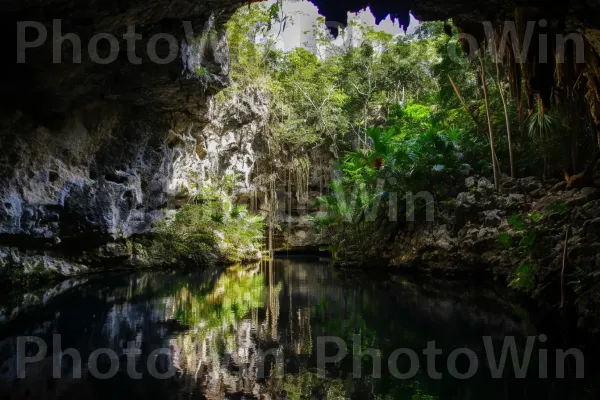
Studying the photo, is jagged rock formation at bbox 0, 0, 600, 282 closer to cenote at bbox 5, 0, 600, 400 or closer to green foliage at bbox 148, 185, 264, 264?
cenote at bbox 5, 0, 600, 400

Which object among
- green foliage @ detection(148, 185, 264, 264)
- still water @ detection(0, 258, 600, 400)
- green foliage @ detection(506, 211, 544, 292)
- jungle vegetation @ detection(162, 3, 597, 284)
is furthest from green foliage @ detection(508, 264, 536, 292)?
green foliage @ detection(148, 185, 264, 264)

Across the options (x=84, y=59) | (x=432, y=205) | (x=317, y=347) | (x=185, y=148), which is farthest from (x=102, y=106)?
(x=317, y=347)

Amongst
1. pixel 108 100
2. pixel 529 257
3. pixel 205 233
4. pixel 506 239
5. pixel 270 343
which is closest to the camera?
pixel 270 343

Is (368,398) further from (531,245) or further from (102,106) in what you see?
(102,106)

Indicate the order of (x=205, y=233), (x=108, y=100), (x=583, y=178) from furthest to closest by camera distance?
1. (x=205, y=233)
2. (x=108, y=100)
3. (x=583, y=178)

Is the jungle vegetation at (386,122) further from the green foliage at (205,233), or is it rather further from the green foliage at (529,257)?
the green foliage at (205,233)

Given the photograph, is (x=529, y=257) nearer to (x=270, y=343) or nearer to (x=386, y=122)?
(x=270, y=343)

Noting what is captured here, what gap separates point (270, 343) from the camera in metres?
4.35

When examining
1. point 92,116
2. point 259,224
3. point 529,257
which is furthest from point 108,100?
point 529,257

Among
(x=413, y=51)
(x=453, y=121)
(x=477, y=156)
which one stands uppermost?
(x=413, y=51)

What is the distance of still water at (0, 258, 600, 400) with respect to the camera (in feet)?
10.1

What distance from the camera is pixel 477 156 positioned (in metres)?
11.6

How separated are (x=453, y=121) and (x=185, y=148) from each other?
342 inches

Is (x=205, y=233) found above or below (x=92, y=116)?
below
